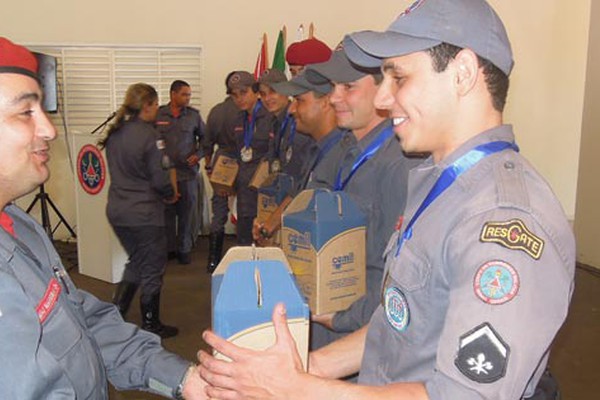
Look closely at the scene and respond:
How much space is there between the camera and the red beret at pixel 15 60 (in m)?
1.23

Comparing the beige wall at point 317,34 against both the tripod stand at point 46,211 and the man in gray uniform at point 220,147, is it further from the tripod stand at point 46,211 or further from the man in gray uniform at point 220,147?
the man in gray uniform at point 220,147

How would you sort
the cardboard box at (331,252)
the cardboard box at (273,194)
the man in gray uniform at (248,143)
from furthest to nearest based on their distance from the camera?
the man in gray uniform at (248,143), the cardboard box at (273,194), the cardboard box at (331,252)

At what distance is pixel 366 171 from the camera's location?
1906mm

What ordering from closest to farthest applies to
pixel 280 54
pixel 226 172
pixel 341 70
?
pixel 341 70
pixel 226 172
pixel 280 54

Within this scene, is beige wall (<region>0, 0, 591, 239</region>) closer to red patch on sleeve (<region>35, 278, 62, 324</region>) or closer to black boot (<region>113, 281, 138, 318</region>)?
black boot (<region>113, 281, 138, 318</region>)

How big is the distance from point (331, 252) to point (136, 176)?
7.58 ft

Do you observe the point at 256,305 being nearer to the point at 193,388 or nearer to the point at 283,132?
the point at 193,388

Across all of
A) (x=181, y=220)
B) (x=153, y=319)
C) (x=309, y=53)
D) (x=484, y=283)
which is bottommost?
(x=153, y=319)

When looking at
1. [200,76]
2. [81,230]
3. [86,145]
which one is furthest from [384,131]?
[200,76]

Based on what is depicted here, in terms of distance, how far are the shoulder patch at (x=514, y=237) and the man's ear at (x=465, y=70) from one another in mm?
278

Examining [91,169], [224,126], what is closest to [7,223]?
[91,169]

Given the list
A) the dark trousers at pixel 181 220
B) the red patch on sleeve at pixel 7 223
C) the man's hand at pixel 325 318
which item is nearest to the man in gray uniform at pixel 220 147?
the dark trousers at pixel 181 220

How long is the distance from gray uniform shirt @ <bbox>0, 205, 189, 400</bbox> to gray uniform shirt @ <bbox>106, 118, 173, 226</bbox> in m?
2.24

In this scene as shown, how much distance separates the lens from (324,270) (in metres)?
1.85
